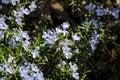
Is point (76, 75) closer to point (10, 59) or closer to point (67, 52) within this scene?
point (67, 52)

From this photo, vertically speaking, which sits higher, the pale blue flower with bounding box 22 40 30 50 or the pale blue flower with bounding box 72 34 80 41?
the pale blue flower with bounding box 72 34 80 41

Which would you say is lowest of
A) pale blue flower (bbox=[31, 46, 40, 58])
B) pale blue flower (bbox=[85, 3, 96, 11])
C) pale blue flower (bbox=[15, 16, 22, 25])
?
pale blue flower (bbox=[31, 46, 40, 58])

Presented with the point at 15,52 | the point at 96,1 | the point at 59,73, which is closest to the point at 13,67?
the point at 15,52

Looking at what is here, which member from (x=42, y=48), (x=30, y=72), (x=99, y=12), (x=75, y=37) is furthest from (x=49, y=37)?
(x=99, y=12)

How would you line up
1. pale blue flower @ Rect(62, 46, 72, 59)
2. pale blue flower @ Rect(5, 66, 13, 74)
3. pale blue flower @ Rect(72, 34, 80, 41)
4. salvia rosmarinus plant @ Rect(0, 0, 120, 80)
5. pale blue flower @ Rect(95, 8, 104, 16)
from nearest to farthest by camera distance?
pale blue flower @ Rect(5, 66, 13, 74) < salvia rosmarinus plant @ Rect(0, 0, 120, 80) < pale blue flower @ Rect(62, 46, 72, 59) < pale blue flower @ Rect(72, 34, 80, 41) < pale blue flower @ Rect(95, 8, 104, 16)

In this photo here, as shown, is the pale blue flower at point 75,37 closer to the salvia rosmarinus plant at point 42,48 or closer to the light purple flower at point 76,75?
the salvia rosmarinus plant at point 42,48

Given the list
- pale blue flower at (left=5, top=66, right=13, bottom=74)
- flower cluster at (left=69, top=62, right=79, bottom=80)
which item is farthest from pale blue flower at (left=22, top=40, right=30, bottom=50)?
flower cluster at (left=69, top=62, right=79, bottom=80)

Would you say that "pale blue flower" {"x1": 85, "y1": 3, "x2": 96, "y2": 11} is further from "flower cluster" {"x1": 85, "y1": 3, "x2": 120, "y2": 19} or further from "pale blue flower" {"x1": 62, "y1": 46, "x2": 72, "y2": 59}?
"pale blue flower" {"x1": 62, "y1": 46, "x2": 72, "y2": 59}

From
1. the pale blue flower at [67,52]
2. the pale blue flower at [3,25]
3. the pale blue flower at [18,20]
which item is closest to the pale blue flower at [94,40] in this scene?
the pale blue flower at [67,52]
